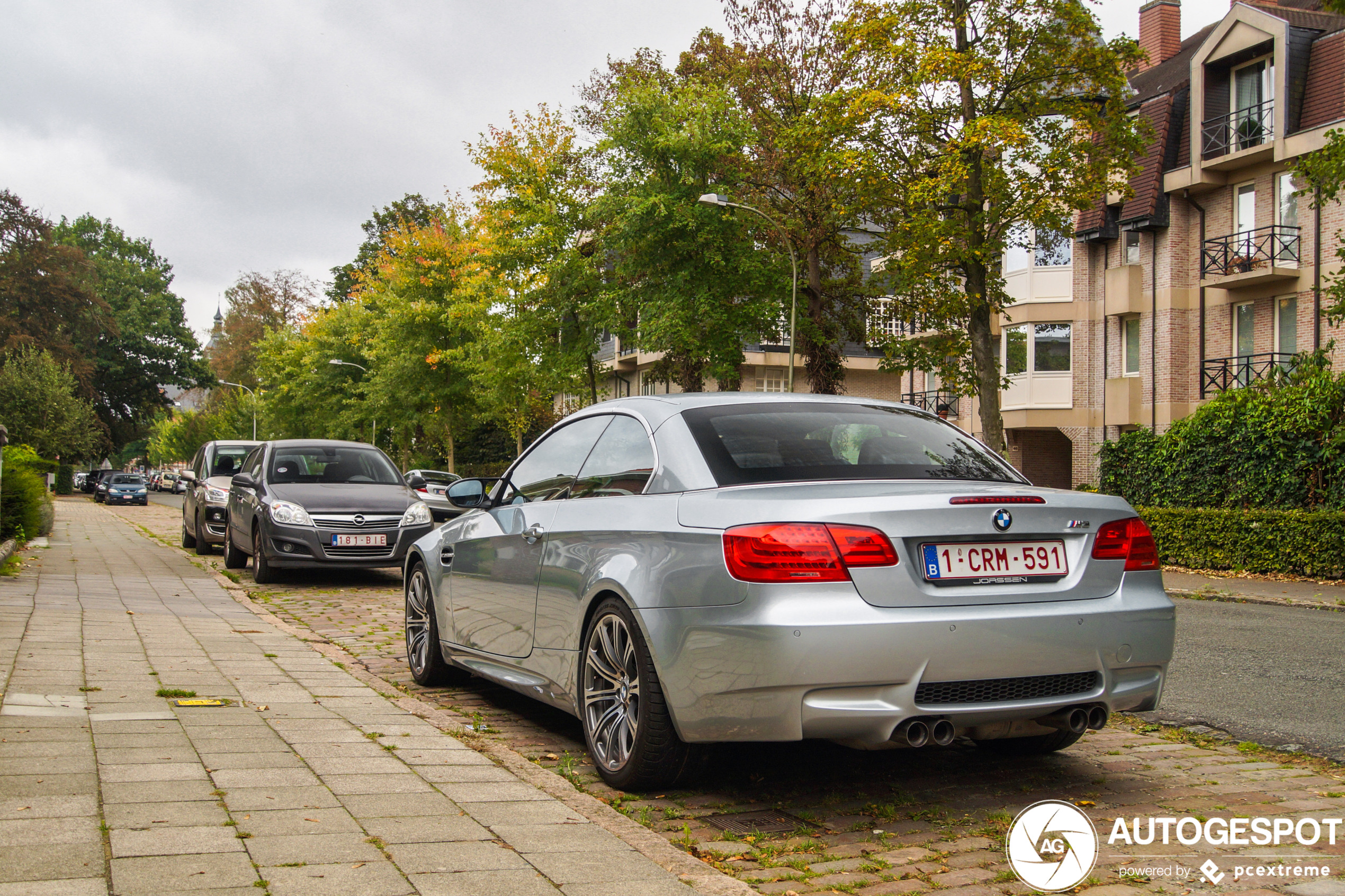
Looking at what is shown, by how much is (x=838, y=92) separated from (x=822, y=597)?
72.9 ft

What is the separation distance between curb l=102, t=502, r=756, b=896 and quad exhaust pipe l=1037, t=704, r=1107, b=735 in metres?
1.41

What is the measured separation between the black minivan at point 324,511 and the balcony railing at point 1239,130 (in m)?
24.2

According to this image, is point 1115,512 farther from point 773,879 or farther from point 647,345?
point 647,345

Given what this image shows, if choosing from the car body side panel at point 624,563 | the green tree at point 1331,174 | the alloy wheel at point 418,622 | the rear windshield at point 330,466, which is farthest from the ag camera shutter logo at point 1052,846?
the green tree at point 1331,174

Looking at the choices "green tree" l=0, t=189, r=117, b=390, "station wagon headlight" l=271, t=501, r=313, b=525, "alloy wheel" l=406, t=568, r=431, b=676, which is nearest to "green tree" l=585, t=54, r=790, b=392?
"station wagon headlight" l=271, t=501, r=313, b=525

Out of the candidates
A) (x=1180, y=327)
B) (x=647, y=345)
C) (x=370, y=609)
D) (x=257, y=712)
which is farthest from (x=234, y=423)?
(x=257, y=712)

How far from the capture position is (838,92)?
24.5 meters

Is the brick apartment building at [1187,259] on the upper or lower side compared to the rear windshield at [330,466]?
upper

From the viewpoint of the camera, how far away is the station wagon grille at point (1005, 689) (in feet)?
13.3

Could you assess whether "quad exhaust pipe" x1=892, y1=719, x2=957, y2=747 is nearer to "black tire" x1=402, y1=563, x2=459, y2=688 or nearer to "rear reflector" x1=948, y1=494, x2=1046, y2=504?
"rear reflector" x1=948, y1=494, x2=1046, y2=504

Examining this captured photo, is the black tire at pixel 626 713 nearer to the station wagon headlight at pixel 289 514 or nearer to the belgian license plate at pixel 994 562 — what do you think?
the belgian license plate at pixel 994 562

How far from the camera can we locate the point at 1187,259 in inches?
1236

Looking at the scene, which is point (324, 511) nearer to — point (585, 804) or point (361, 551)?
point (361, 551)

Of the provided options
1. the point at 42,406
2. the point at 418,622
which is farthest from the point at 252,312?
the point at 418,622
